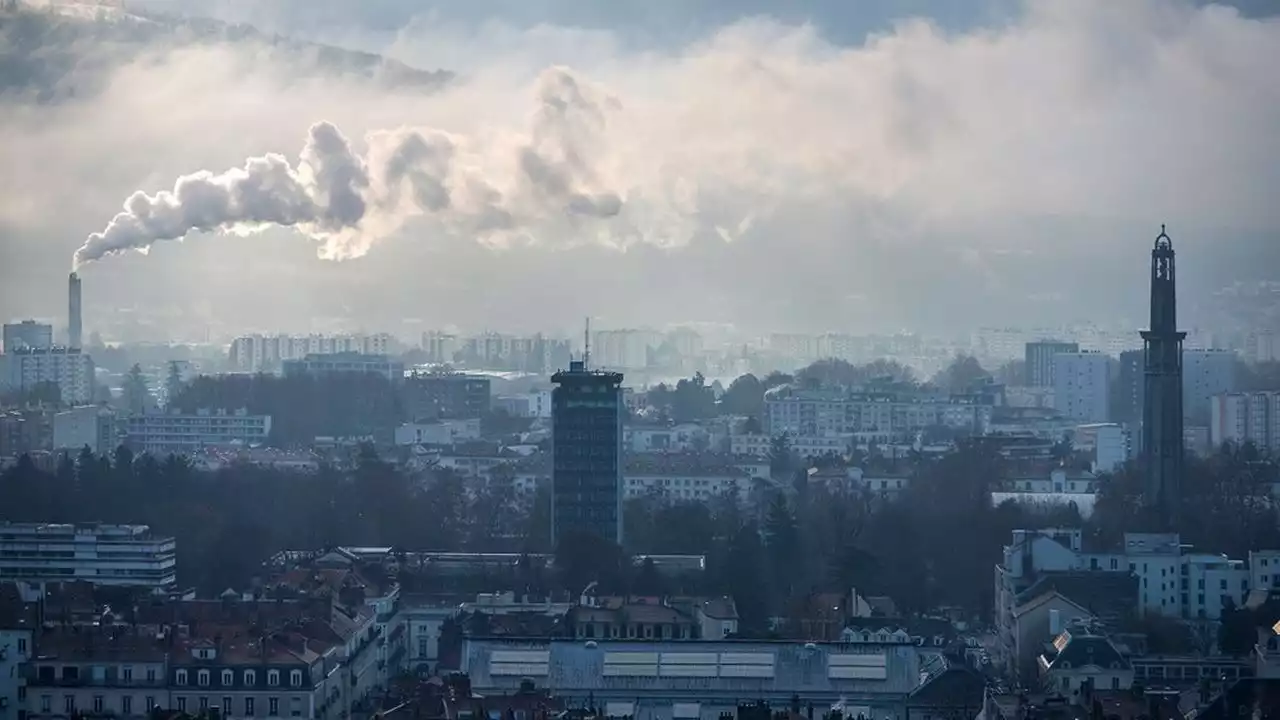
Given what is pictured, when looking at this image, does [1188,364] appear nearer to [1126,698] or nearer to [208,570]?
[208,570]

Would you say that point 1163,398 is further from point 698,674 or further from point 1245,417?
point 1245,417

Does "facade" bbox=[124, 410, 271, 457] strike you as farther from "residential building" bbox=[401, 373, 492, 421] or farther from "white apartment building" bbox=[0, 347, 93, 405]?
"white apartment building" bbox=[0, 347, 93, 405]

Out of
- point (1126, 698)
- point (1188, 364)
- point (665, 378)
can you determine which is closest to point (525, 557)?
point (1126, 698)

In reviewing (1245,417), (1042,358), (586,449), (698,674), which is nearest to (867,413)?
(1245,417)

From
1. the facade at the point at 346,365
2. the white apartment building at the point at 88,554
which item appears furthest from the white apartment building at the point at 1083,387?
the white apartment building at the point at 88,554

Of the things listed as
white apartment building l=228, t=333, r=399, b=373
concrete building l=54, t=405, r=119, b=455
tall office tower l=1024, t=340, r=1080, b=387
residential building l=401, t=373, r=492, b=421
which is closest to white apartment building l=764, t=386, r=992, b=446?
residential building l=401, t=373, r=492, b=421

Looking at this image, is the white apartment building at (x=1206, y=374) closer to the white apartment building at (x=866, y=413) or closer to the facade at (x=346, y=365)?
the white apartment building at (x=866, y=413)
